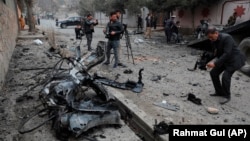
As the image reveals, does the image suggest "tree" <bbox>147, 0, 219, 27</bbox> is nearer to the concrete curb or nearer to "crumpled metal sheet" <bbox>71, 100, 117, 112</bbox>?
the concrete curb

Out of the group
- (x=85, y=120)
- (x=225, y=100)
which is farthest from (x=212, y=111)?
(x=85, y=120)

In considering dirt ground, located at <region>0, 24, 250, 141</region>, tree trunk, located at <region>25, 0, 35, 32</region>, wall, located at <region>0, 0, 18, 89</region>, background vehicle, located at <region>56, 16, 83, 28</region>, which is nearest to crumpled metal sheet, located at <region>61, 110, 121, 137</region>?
dirt ground, located at <region>0, 24, 250, 141</region>

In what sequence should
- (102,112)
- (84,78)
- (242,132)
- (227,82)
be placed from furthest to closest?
1. (227,82)
2. (84,78)
3. (102,112)
4. (242,132)

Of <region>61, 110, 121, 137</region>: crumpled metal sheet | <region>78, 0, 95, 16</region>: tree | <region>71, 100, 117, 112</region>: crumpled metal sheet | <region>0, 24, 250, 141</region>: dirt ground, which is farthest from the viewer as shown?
<region>78, 0, 95, 16</region>: tree

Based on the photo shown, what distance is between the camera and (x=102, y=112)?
3869mm

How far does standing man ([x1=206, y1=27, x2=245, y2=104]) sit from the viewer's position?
4.89 metres

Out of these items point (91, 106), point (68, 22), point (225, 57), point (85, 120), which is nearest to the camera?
point (85, 120)

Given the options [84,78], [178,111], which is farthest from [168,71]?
[84,78]

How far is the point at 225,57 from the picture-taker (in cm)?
488

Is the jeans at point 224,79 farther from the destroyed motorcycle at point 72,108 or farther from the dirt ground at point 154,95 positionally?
the destroyed motorcycle at point 72,108

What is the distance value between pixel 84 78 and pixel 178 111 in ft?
6.24

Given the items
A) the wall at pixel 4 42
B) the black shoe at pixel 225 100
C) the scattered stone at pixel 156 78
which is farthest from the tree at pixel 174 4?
the black shoe at pixel 225 100

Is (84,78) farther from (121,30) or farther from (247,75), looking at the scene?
(247,75)

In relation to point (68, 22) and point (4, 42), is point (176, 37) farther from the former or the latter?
point (68, 22)
